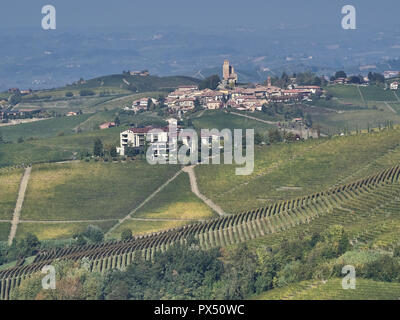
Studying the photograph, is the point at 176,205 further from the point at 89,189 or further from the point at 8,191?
the point at 8,191

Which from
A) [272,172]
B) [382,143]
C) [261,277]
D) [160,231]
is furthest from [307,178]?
[261,277]

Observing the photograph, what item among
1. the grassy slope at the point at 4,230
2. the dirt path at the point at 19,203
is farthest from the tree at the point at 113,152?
the grassy slope at the point at 4,230

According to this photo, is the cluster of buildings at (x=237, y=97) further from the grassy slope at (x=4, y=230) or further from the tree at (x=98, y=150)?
the grassy slope at (x=4, y=230)

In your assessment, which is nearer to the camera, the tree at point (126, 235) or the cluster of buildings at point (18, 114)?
the tree at point (126, 235)

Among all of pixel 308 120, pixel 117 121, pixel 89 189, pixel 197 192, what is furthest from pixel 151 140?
pixel 308 120

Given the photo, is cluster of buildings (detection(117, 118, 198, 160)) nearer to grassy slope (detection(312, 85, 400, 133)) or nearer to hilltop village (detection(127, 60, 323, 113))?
grassy slope (detection(312, 85, 400, 133))

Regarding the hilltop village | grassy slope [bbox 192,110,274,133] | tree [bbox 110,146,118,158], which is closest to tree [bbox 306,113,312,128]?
grassy slope [bbox 192,110,274,133]
